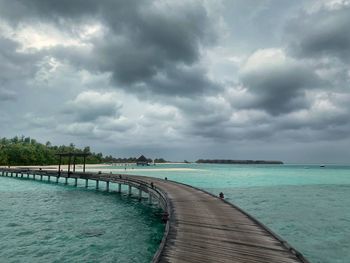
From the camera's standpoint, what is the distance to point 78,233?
2078 cm

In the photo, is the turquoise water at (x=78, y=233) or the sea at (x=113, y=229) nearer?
the turquoise water at (x=78, y=233)

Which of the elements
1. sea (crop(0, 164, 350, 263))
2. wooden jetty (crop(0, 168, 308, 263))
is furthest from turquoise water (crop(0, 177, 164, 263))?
wooden jetty (crop(0, 168, 308, 263))

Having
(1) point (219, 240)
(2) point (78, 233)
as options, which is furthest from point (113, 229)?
(1) point (219, 240)

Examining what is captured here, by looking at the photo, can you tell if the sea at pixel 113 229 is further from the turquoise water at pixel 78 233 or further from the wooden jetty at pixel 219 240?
the wooden jetty at pixel 219 240

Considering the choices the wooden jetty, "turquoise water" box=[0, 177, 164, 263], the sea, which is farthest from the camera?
the sea

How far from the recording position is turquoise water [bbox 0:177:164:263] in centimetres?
1645

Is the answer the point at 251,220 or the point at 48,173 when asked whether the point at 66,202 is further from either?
the point at 48,173

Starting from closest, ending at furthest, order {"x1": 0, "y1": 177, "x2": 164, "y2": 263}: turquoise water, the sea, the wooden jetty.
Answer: the wooden jetty
{"x1": 0, "y1": 177, "x2": 164, "y2": 263}: turquoise water
the sea

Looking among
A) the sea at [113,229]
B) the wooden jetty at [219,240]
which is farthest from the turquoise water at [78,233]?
the wooden jetty at [219,240]

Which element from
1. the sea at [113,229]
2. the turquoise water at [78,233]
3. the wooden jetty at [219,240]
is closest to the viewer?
the wooden jetty at [219,240]

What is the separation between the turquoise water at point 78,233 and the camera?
16453 mm

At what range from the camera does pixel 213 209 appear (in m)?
21.5

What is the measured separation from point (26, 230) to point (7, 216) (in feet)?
21.6

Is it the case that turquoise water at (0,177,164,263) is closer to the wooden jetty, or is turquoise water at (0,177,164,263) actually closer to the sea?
the sea
